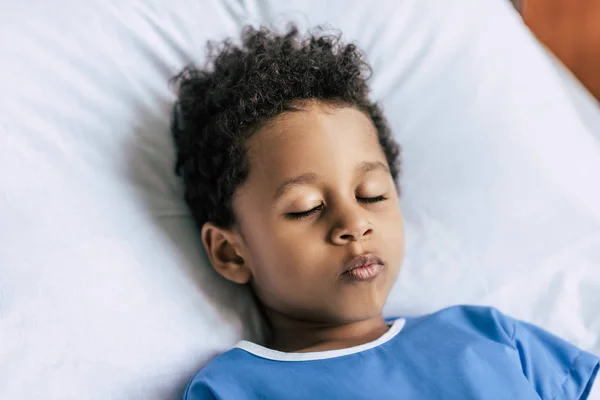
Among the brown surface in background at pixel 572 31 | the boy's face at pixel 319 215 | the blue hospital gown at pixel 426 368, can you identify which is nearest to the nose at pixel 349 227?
the boy's face at pixel 319 215

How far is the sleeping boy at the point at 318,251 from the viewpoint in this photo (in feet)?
3.09

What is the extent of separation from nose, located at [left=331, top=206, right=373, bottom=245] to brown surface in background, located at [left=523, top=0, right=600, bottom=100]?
2.73ft

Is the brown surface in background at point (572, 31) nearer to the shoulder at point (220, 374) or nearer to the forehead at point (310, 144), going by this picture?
the forehead at point (310, 144)

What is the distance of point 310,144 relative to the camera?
38.4 inches

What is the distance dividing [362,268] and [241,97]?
12.4 inches

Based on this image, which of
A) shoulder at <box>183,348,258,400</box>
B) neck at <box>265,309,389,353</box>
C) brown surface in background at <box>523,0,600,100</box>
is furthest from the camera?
brown surface in background at <box>523,0,600,100</box>

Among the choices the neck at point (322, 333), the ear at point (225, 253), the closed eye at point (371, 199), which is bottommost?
the neck at point (322, 333)

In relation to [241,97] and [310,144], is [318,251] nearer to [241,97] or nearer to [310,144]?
[310,144]

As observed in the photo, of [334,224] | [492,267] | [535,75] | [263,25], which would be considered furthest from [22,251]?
[535,75]

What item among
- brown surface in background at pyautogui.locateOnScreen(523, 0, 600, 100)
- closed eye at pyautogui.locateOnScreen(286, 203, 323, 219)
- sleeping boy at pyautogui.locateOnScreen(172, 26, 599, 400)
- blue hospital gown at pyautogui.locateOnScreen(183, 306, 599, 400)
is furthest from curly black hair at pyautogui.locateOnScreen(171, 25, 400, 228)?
brown surface in background at pyautogui.locateOnScreen(523, 0, 600, 100)

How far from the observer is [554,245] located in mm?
1183

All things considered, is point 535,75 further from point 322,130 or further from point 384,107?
point 322,130

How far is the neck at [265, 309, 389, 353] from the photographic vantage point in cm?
103

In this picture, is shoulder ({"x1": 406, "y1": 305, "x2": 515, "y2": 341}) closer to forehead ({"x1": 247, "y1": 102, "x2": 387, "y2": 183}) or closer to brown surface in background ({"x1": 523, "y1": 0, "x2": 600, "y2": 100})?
forehead ({"x1": 247, "y1": 102, "x2": 387, "y2": 183})
